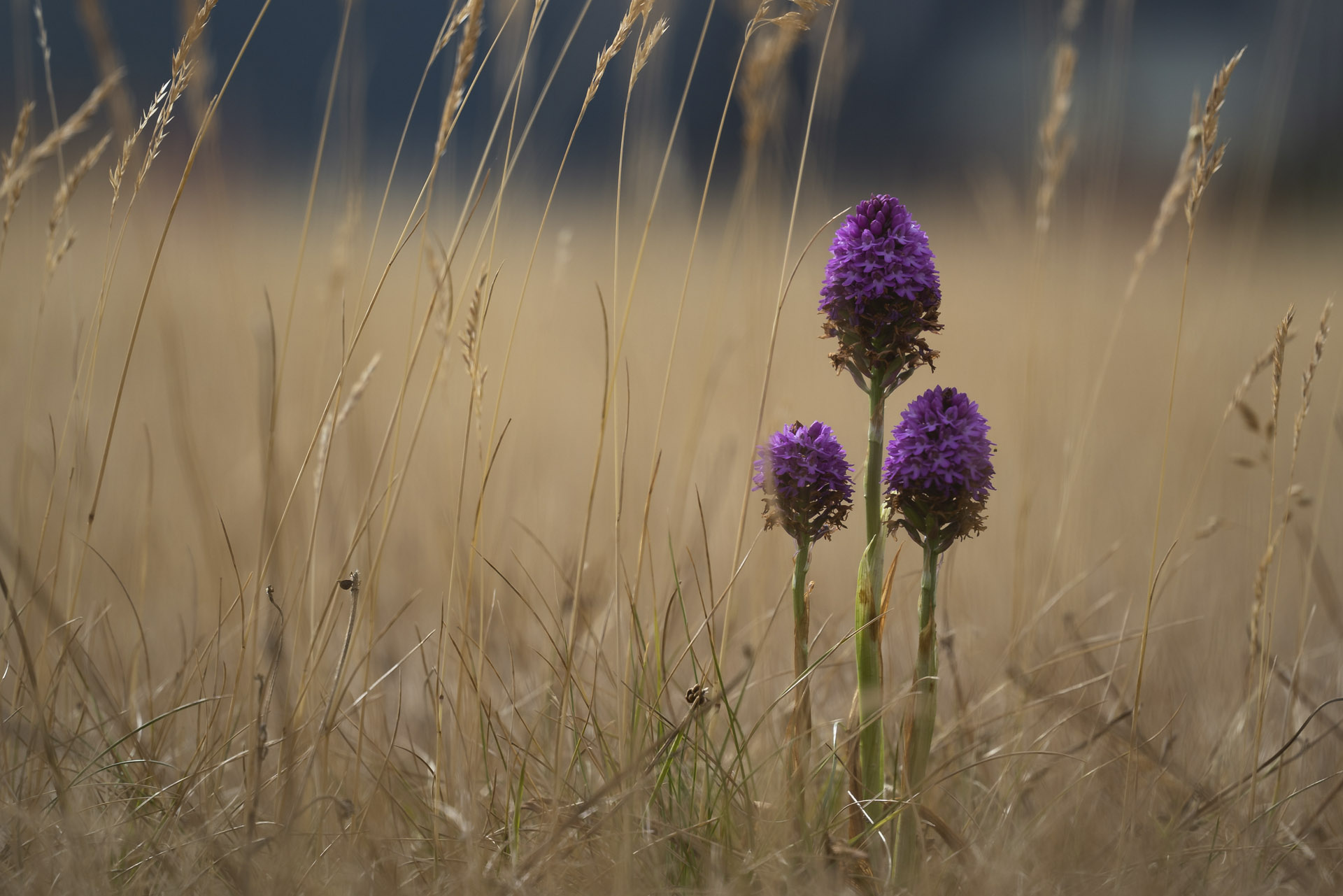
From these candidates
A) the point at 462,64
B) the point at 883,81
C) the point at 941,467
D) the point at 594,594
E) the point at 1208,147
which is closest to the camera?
the point at 941,467

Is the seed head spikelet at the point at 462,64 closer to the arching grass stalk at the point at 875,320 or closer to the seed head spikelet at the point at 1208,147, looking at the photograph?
the arching grass stalk at the point at 875,320

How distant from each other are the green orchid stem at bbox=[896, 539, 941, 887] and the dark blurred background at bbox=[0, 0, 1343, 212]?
2.36 m

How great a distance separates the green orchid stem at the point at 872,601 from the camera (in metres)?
0.98

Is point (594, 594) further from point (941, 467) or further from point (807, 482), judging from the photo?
point (941, 467)

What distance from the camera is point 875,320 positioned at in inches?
39.5

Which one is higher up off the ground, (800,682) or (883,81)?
(883,81)

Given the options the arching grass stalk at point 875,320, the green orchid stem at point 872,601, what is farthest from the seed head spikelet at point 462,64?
the green orchid stem at point 872,601

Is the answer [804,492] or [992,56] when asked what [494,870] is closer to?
[804,492]

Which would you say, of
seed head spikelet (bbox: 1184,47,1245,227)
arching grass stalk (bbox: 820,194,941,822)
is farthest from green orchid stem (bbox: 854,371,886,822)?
seed head spikelet (bbox: 1184,47,1245,227)

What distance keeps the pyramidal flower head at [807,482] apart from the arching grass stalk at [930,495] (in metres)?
0.06

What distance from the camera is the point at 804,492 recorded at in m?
1.05

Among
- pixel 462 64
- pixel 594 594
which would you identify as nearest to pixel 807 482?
pixel 594 594

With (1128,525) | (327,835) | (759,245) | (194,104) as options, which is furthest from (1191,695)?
(194,104)

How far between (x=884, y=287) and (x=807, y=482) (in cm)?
25
